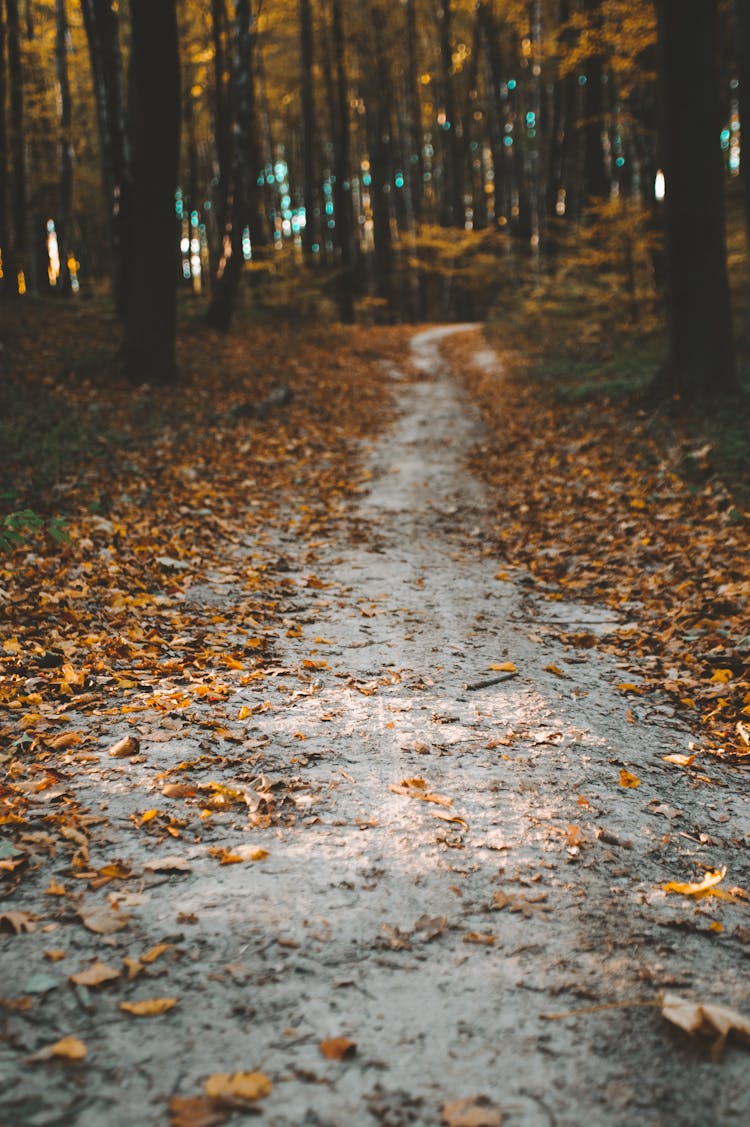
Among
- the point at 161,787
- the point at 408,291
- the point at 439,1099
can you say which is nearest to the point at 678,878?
the point at 439,1099

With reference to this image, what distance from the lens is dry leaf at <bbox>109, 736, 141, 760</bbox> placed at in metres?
3.39

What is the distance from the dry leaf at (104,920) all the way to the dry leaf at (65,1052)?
1.40 ft

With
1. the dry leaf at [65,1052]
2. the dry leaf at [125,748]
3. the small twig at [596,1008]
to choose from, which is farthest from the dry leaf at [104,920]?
the small twig at [596,1008]

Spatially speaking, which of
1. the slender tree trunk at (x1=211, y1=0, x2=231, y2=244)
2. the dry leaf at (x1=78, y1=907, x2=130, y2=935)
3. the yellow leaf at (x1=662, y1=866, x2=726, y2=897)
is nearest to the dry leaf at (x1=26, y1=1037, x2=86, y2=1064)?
the dry leaf at (x1=78, y1=907, x2=130, y2=935)

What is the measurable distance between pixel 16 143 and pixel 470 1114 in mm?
22972

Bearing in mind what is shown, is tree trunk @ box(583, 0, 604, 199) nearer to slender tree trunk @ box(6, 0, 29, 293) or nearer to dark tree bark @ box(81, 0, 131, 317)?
dark tree bark @ box(81, 0, 131, 317)

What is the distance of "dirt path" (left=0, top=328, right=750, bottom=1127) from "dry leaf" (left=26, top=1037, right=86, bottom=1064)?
3 cm

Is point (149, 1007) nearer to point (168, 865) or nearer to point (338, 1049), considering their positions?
point (338, 1049)

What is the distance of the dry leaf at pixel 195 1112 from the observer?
1740mm

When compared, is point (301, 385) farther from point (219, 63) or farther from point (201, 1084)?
point (201, 1084)

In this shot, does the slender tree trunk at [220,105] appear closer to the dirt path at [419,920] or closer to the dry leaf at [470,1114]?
the dirt path at [419,920]

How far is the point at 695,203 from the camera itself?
9.08 m

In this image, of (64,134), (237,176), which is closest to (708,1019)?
(237,176)


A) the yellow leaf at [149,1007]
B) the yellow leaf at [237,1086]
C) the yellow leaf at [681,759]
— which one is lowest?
the yellow leaf at [681,759]
